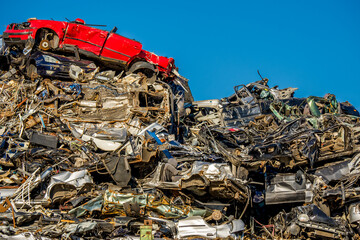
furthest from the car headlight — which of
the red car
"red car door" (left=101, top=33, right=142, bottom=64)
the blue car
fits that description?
"red car door" (left=101, top=33, right=142, bottom=64)

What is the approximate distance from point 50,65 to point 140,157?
6153mm

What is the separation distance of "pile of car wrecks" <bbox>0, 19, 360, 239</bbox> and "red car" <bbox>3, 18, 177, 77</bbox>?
0.12 ft

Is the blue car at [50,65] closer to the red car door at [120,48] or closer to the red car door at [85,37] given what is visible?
the red car door at [85,37]

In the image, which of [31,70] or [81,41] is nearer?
[31,70]

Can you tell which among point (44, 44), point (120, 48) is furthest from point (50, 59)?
point (120, 48)

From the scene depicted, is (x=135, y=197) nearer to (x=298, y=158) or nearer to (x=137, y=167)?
(x=137, y=167)

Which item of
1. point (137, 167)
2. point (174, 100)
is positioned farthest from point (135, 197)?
point (174, 100)

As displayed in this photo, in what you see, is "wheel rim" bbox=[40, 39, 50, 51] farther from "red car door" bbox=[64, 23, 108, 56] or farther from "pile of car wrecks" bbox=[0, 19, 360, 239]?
"red car door" bbox=[64, 23, 108, 56]

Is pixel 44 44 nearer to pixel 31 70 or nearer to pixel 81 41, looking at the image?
pixel 31 70

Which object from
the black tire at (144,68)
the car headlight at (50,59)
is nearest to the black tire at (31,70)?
the car headlight at (50,59)

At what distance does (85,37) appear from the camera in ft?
50.3

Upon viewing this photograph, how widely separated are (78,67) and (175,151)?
5.48 metres

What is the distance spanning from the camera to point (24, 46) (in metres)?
15.2

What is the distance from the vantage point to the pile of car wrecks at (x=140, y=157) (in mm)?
9359
